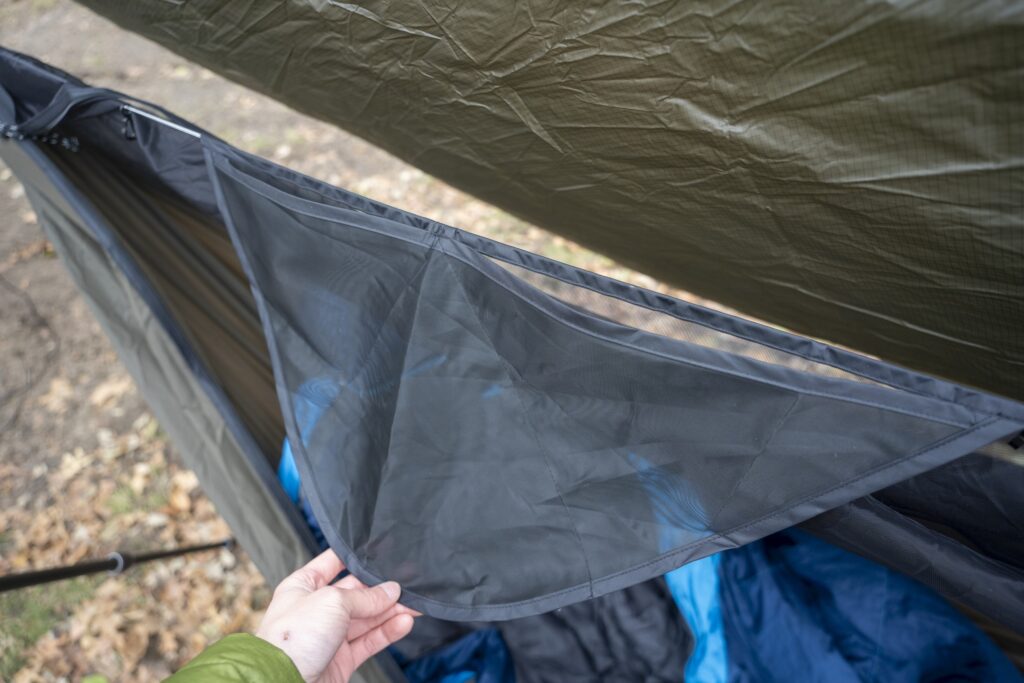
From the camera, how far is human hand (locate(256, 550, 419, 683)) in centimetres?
85

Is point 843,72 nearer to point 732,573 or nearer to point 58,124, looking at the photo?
point 732,573

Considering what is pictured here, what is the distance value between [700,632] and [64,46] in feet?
13.2

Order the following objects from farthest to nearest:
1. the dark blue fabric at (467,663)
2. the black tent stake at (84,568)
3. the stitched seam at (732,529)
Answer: the dark blue fabric at (467,663) < the black tent stake at (84,568) < the stitched seam at (732,529)

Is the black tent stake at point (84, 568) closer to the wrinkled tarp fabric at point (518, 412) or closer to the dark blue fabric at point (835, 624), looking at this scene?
the wrinkled tarp fabric at point (518, 412)

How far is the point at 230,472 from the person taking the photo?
123cm

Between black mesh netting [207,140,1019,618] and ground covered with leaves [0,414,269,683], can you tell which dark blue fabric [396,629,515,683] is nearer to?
black mesh netting [207,140,1019,618]

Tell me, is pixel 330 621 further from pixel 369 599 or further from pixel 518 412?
pixel 518 412

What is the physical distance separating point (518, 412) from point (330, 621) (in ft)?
1.26

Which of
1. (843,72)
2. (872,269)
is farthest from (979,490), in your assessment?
(843,72)

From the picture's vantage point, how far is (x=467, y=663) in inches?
46.6

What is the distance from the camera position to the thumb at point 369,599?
35.3 inches

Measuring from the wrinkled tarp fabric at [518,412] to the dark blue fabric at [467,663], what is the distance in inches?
12.6

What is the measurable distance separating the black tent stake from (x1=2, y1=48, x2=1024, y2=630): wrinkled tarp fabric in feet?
1.63

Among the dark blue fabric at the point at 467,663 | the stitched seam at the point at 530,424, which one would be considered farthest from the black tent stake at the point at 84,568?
the stitched seam at the point at 530,424
